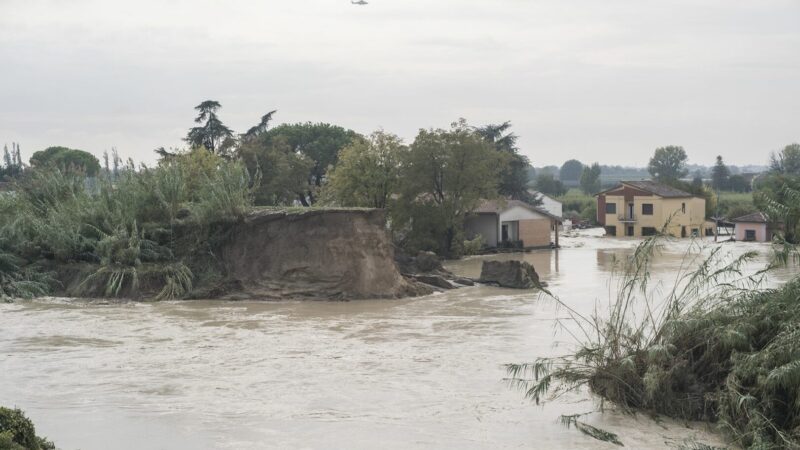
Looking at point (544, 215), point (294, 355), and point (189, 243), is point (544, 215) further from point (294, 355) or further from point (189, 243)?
point (294, 355)

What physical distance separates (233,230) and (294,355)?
37.3 ft

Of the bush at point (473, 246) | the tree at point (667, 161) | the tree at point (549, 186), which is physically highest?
the tree at point (667, 161)

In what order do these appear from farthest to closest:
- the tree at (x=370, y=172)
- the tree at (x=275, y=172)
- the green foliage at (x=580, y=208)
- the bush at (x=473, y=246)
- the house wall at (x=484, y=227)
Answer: the green foliage at (x=580, y=208) → the house wall at (x=484, y=227) → the tree at (x=275, y=172) → the bush at (x=473, y=246) → the tree at (x=370, y=172)

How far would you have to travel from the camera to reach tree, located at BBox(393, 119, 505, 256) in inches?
1638

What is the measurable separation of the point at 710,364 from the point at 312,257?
1633 centimetres

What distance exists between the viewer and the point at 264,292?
86.6 feet

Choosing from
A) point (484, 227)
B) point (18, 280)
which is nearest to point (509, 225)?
point (484, 227)

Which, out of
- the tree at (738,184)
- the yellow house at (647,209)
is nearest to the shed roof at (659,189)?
the yellow house at (647,209)

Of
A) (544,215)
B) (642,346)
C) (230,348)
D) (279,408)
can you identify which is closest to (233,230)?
(230,348)

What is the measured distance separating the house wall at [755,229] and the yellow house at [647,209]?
11.5 ft

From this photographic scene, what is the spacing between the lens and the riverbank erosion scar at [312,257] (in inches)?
1045

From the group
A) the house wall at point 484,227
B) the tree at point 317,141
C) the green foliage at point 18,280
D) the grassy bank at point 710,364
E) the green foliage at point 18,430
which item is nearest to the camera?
the green foliage at point 18,430

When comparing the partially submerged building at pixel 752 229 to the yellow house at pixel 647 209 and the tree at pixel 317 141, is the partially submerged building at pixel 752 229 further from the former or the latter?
the tree at pixel 317 141

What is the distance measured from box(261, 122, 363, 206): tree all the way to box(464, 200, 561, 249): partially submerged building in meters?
12.9
